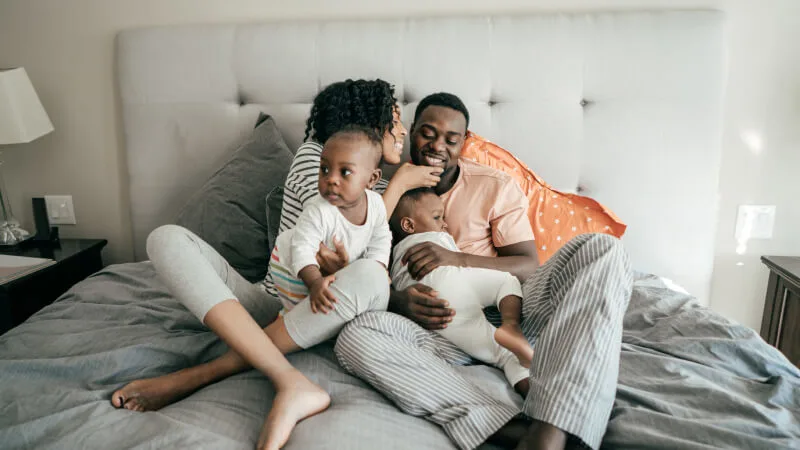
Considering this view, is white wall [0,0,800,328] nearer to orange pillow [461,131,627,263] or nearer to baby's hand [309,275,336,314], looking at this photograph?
orange pillow [461,131,627,263]

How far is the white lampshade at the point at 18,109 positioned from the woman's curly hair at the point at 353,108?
1088mm

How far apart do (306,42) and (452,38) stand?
1.59 feet

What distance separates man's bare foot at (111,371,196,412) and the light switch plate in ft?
5.82

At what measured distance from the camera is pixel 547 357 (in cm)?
90

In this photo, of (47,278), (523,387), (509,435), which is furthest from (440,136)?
(47,278)

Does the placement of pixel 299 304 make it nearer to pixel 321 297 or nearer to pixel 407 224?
pixel 321 297

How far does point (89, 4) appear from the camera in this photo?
1.90 meters

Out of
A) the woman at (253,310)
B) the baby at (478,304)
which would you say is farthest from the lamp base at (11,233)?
the baby at (478,304)

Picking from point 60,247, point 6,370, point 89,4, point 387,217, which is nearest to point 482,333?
point 387,217

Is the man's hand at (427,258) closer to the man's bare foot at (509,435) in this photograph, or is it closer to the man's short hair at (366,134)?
the man's short hair at (366,134)

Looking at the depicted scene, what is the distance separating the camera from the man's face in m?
1.40

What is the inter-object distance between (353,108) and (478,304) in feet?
2.10

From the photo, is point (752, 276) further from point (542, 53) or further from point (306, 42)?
point (306, 42)

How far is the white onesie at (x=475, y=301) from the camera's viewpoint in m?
1.12
